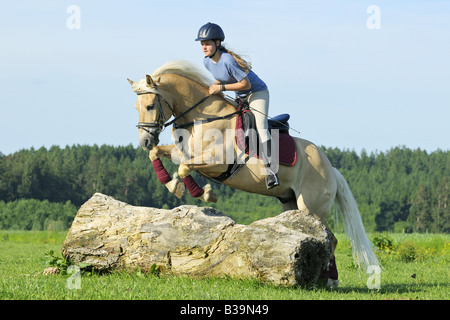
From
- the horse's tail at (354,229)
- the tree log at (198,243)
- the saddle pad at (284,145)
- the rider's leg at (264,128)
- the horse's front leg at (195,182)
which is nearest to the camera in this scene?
the tree log at (198,243)

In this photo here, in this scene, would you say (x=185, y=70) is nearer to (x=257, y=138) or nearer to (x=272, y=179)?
(x=257, y=138)

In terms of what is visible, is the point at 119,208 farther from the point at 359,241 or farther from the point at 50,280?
the point at 359,241

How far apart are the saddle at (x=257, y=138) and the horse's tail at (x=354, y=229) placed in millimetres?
1407

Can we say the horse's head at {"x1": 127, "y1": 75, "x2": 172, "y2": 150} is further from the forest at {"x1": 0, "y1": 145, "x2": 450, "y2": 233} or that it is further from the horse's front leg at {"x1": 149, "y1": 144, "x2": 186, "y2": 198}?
the forest at {"x1": 0, "y1": 145, "x2": 450, "y2": 233}

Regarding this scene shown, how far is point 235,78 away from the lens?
27.2ft

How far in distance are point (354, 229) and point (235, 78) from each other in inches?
134

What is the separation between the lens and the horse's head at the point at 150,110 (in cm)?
794

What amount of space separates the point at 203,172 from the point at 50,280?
255cm

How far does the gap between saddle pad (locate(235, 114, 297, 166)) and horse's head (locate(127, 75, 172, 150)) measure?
1078mm

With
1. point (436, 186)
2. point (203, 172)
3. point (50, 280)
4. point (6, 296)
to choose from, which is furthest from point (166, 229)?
point (436, 186)

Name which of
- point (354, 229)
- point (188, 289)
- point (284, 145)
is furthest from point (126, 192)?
point (188, 289)

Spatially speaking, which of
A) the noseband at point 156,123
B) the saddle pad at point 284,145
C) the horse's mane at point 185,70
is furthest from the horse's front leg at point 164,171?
the horse's mane at point 185,70

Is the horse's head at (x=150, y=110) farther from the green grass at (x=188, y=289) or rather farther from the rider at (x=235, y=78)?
the green grass at (x=188, y=289)

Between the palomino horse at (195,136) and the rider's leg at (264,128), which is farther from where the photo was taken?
the rider's leg at (264,128)
